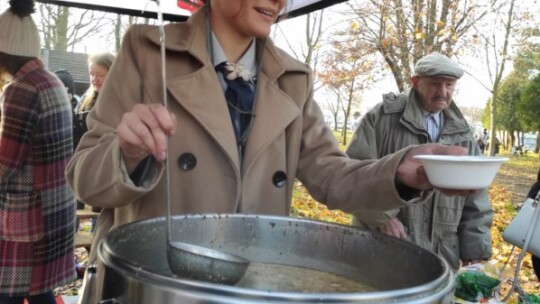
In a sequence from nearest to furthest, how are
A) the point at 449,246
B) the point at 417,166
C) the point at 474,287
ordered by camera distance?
the point at 417,166 → the point at 474,287 → the point at 449,246

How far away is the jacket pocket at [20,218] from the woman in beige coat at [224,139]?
1079 millimetres

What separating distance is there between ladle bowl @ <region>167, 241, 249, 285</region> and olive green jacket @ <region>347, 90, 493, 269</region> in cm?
218

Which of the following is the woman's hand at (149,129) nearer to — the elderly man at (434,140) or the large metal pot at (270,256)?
the large metal pot at (270,256)

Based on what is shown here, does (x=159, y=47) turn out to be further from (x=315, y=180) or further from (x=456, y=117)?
(x=456, y=117)

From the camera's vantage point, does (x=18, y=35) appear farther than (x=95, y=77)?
No

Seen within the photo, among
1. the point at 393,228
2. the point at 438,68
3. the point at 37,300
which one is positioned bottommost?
the point at 37,300

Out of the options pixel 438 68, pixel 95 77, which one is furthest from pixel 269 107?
pixel 95 77

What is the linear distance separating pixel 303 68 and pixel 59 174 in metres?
1.43

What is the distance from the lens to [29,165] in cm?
247

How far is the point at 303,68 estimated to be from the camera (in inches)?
65.4

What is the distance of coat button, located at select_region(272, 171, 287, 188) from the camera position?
1486mm

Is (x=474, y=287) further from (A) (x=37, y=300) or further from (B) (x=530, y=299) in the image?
(A) (x=37, y=300)

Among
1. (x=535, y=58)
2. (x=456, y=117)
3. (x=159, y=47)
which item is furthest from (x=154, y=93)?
(x=535, y=58)

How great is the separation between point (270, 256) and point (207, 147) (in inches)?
12.4
